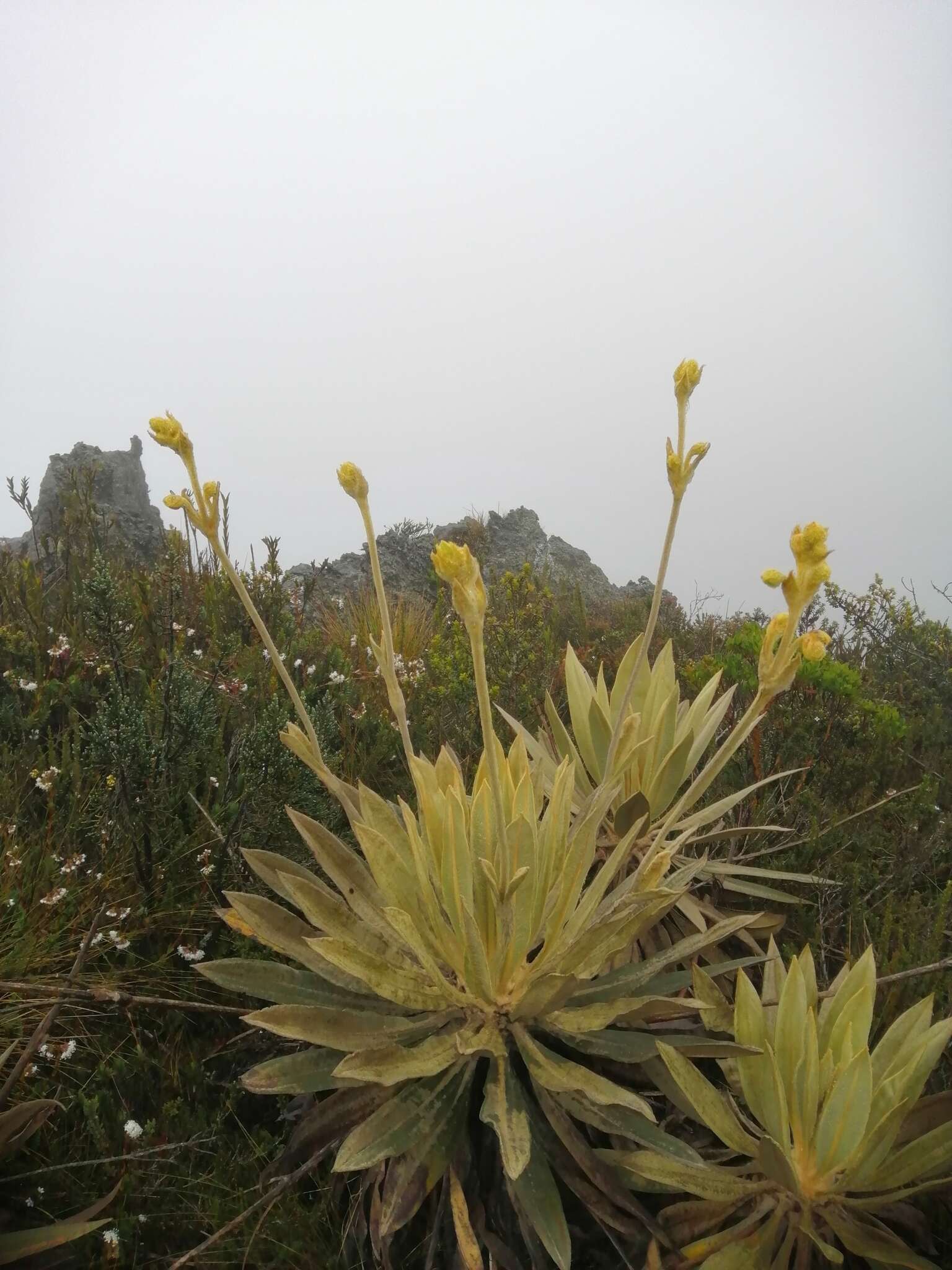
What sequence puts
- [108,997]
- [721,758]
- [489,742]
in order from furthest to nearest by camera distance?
[721,758]
[108,997]
[489,742]

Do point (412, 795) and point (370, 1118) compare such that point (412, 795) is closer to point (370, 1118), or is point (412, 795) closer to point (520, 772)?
point (520, 772)

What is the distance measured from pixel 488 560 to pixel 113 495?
4.47m

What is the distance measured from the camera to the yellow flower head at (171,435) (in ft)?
4.79

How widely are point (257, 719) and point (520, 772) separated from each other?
61.2 inches

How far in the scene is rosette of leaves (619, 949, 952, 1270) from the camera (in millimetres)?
1244

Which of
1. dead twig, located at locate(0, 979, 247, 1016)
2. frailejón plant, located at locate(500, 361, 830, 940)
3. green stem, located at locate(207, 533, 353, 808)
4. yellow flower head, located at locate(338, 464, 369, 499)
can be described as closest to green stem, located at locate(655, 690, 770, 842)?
frailejón plant, located at locate(500, 361, 830, 940)

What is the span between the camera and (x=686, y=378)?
5.08 feet

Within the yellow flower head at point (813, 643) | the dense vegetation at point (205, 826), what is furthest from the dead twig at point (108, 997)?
the yellow flower head at point (813, 643)

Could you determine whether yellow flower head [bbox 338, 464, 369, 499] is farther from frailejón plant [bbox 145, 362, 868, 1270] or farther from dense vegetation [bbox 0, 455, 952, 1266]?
dense vegetation [bbox 0, 455, 952, 1266]

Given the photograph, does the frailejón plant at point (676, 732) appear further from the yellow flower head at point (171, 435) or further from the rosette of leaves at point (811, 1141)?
the yellow flower head at point (171, 435)

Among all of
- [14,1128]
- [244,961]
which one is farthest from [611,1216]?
[14,1128]

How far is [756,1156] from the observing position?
1307 millimetres

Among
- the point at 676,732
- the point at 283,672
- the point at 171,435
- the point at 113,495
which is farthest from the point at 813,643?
the point at 113,495

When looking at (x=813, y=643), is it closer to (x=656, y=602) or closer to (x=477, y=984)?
(x=656, y=602)
